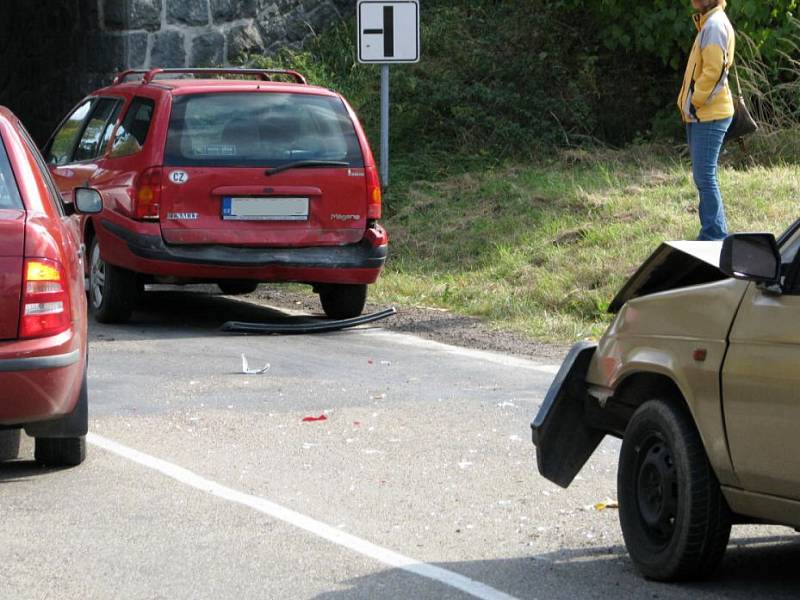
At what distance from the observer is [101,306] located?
1222 cm

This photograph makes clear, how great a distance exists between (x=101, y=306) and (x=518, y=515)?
6376mm

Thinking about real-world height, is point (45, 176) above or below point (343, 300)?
above

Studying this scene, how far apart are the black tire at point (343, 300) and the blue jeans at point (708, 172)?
101 inches

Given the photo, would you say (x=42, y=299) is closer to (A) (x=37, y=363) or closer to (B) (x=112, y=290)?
(A) (x=37, y=363)

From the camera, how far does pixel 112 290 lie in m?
12.0

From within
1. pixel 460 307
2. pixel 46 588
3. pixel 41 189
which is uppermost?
pixel 41 189

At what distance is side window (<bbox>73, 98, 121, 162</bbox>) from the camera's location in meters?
12.8

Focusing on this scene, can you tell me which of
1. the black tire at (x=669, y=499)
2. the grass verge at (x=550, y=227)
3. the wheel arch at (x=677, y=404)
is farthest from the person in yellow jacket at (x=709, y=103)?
the black tire at (x=669, y=499)

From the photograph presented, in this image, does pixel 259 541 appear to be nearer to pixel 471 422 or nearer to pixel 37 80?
pixel 471 422

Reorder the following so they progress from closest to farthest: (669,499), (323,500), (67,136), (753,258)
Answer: (753,258) → (669,499) → (323,500) → (67,136)

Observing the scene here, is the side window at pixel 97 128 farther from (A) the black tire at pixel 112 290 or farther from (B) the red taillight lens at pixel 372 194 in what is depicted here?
(B) the red taillight lens at pixel 372 194

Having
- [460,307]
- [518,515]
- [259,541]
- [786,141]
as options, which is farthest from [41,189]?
[786,141]

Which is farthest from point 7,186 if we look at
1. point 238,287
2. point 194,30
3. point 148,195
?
point 194,30

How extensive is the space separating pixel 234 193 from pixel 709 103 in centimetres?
357
